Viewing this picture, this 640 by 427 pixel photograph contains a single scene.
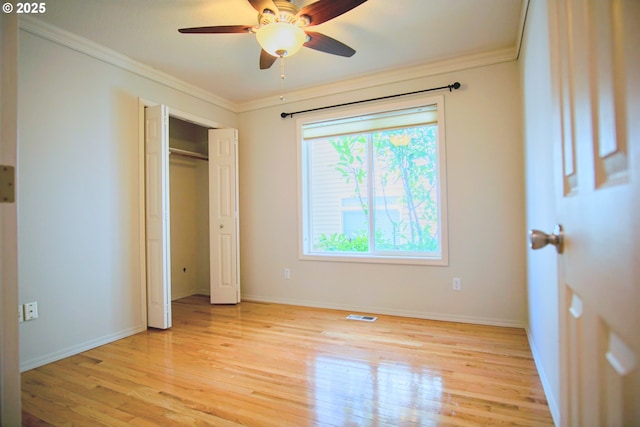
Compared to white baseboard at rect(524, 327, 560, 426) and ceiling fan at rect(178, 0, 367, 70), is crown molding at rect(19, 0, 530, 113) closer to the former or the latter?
ceiling fan at rect(178, 0, 367, 70)

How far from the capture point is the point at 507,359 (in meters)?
2.31

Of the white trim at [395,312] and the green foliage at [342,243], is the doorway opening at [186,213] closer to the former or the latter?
the white trim at [395,312]

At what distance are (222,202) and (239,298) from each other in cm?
122

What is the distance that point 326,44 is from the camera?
2.38 meters

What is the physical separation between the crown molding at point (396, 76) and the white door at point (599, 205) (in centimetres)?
262

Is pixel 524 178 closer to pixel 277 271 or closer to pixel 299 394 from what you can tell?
pixel 299 394

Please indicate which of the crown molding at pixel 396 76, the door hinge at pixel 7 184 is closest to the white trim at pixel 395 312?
the crown molding at pixel 396 76

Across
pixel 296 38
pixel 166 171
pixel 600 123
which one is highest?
pixel 296 38

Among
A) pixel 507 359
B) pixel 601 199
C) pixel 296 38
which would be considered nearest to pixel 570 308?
pixel 601 199

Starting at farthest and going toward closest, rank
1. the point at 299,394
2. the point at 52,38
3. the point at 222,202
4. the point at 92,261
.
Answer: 1. the point at 222,202
2. the point at 92,261
3. the point at 52,38
4. the point at 299,394

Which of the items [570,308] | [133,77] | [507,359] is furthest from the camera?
[133,77]

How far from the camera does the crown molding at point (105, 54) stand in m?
2.39

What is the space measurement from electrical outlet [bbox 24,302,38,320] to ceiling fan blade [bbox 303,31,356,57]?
2.77 meters

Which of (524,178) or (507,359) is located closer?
(507,359)
